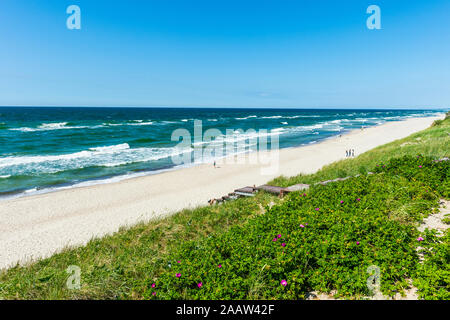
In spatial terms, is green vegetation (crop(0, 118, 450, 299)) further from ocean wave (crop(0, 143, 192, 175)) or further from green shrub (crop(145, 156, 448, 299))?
ocean wave (crop(0, 143, 192, 175))

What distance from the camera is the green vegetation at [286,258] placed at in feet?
12.5

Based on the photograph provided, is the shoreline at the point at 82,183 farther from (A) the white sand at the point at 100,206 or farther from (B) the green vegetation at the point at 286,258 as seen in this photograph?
(B) the green vegetation at the point at 286,258

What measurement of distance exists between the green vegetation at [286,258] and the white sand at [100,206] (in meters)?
4.09

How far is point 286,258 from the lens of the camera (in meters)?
4.23

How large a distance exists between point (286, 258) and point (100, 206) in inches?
609

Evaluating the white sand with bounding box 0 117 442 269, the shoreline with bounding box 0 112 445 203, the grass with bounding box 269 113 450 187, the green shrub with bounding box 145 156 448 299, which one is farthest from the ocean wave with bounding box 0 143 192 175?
the green shrub with bounding box 145 156 448 299

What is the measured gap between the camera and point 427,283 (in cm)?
351

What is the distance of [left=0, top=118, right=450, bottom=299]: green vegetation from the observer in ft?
12.5

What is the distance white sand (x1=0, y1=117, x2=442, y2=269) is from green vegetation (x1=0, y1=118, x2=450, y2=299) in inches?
161

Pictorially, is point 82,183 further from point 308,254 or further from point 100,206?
point 308,254

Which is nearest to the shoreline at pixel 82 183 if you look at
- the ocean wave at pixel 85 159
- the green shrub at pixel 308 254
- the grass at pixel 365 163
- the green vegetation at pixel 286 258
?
the ocean wave at pixel 85 159

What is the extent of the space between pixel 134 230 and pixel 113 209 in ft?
28.6
